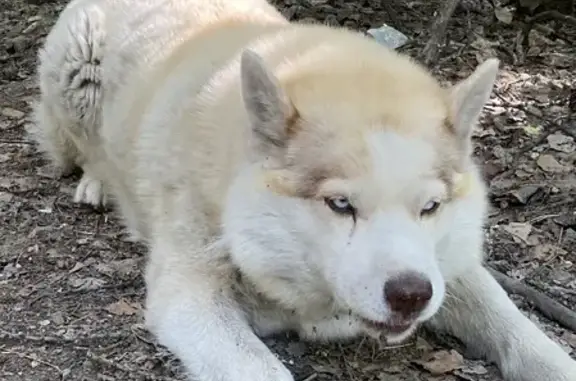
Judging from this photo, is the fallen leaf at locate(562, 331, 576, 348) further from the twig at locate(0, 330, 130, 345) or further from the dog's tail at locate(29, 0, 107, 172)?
the dog's tail at locate(29, 0, 107, 172)

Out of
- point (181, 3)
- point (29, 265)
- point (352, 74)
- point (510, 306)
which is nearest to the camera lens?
point (352, 74)

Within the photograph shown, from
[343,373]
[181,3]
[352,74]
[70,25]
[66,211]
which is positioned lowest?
[66,211]

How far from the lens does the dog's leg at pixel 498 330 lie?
3869 mm

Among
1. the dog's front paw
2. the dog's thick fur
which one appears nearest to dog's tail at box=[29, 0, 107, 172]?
the dog's front paw

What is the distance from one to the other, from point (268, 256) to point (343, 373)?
25.6 inches

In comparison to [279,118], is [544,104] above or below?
below

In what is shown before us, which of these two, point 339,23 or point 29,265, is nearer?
point 29,265

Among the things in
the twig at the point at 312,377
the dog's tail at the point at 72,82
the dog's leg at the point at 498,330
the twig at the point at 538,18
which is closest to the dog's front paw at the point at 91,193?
the dog's tail at the point at 72,82

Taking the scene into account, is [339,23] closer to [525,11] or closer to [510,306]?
[525,11]

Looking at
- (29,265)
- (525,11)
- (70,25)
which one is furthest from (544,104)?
(29,265)

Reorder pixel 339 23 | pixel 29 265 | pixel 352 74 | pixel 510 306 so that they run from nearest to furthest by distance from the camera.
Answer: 1. pixel 352 74
2. pixel 510 306
3. pixel 29 265
4. pixel 339 23

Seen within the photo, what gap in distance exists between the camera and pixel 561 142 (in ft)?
19.6

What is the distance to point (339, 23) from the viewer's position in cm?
757

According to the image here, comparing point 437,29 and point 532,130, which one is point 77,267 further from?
point 532,130
